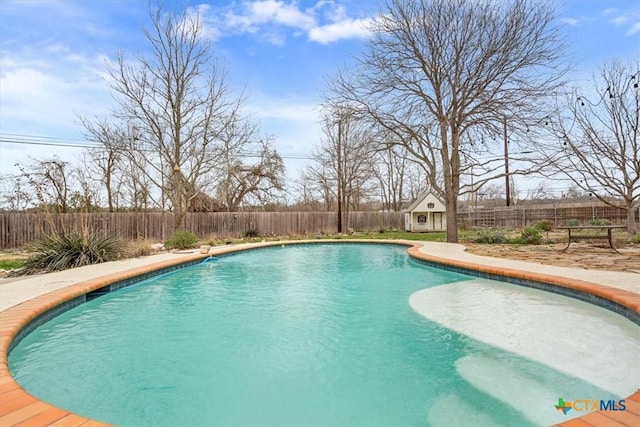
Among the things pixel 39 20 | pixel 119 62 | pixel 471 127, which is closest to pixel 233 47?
pixel 119 62

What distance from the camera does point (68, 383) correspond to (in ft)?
8.91

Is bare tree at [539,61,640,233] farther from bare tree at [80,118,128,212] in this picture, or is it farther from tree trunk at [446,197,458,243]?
bare tree at [80,118,128,212]

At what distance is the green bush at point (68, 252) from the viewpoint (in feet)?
23.0

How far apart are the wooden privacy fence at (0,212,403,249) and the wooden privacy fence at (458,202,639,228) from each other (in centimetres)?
487

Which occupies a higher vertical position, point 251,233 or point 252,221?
point 252,221

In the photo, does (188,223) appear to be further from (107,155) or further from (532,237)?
(532,237)

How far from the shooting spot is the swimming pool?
2.36m

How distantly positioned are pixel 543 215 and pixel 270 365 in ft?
66.3

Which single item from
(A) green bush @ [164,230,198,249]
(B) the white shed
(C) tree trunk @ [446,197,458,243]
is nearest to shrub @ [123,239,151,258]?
(A) green bush @ [164,230,198,249]

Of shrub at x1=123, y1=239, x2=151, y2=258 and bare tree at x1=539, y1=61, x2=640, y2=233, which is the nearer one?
shrub at x1=123, y1=239, x2=151, y2=258

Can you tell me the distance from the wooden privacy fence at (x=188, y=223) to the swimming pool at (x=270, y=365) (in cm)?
500

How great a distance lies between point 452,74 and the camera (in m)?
12.1

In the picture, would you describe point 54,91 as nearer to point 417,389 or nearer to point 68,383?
point 68,383

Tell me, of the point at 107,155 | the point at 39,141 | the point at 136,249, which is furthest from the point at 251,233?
the point at 39,141
